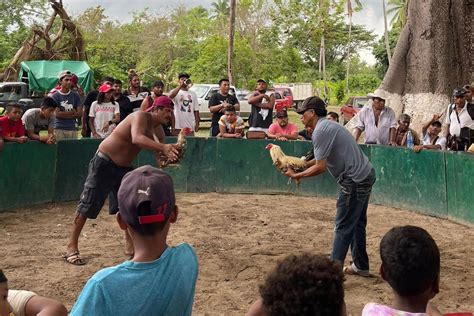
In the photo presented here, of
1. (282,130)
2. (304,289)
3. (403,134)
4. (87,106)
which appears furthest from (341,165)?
(87,106)

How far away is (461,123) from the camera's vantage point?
9.44 m

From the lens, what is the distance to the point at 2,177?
29.0ft

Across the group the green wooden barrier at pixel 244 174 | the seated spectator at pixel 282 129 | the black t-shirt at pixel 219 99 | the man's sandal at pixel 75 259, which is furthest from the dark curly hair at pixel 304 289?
the black t-shirt at pixel 219 99

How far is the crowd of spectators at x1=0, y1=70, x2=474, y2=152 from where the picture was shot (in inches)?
369

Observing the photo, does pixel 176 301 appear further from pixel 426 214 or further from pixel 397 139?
pixel 397 139

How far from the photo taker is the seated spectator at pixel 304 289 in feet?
5.94

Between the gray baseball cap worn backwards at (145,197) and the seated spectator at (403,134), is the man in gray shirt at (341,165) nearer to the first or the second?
the gray baseball cap worn backwards at (145,197)

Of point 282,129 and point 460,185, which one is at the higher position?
point 282,129

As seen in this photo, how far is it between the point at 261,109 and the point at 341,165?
562 centimetres

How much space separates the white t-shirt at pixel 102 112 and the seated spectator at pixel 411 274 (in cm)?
829

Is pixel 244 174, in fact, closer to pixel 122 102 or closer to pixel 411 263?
pixel 122 102

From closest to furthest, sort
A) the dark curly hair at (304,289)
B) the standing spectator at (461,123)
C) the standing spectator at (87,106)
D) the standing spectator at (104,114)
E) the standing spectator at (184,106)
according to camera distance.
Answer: the dark curly hair at (304,289) < the standing spectator at (461,123) < the standing spectator at (104,114) < the standing spectator at (87,106) < the standing spectator at (184,106)

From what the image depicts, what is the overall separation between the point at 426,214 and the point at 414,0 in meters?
5.43

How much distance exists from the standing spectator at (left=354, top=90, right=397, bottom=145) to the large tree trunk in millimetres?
2663
